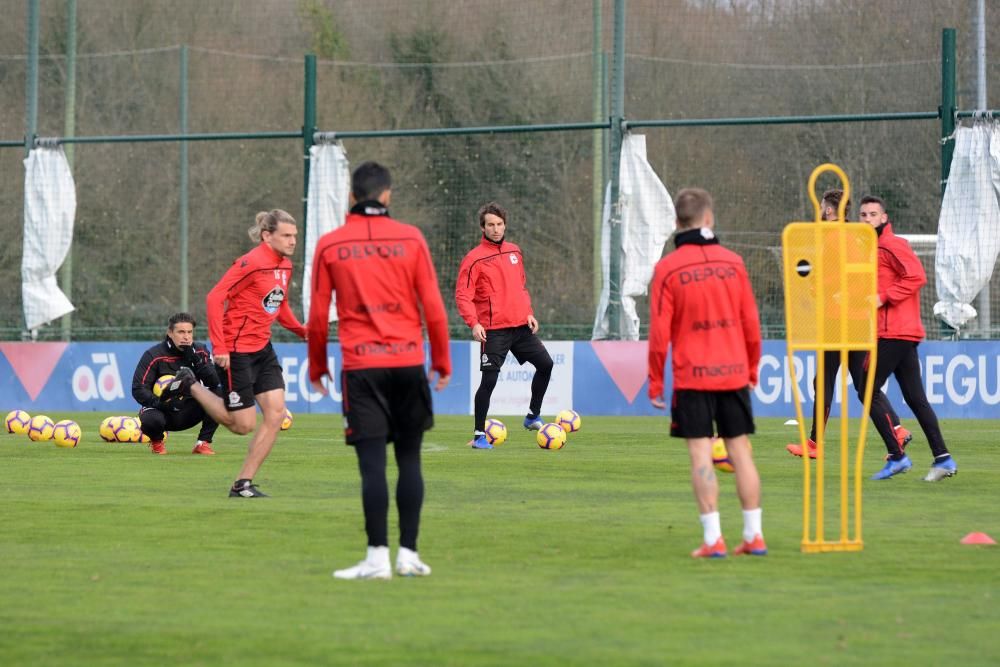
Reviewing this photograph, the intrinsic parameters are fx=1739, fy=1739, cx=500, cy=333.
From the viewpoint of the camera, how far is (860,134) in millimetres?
30391

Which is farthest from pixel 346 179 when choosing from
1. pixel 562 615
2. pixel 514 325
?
pixel 562 615

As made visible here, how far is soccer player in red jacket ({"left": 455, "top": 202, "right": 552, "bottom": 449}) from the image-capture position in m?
17.1

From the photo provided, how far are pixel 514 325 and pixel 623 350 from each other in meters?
5.17

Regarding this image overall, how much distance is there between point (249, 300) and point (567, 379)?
10455mm

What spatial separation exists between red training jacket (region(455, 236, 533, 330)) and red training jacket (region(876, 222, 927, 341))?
490cm

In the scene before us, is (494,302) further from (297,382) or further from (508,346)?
(297,382)

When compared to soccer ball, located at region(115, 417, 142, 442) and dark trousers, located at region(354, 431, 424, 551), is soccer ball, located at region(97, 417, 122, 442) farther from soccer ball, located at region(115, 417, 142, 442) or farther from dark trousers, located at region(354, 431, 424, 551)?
dark trousers, located at region(354, 431, 424, 551)

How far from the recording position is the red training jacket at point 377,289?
8.45m

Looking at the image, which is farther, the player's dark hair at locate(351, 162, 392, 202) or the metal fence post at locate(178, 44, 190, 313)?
the metal fence post at locate(178, 44, 190, 313)

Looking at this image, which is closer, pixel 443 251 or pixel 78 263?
pixel 443 251

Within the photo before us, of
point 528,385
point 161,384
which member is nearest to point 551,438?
point 161,384

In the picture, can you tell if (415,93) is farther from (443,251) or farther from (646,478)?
(646,478)

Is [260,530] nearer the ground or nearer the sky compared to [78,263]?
nearer the ground

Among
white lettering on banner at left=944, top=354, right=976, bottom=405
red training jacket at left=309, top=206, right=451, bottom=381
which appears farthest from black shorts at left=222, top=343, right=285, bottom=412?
white lettering on banner at left=944, top=354, right=976, bottom=405
